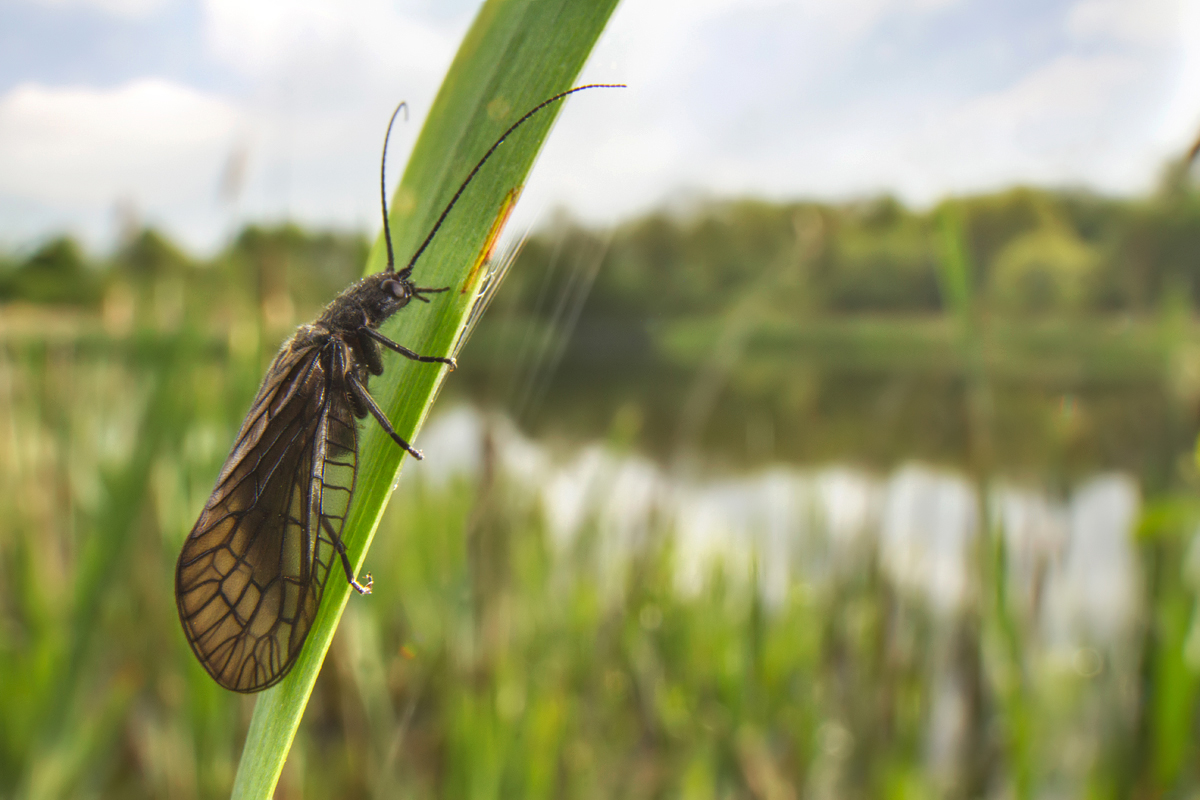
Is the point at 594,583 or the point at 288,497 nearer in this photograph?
the point at 288,497

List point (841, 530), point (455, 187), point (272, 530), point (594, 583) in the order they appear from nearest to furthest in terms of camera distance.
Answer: point (455, 187) < point (272, 530) < point (594, 583) < point (841, 530)

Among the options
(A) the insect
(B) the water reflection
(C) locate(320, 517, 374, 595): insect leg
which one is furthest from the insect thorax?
(B) the water reflection

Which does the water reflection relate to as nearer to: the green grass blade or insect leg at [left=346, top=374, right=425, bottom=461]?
insect leg at [left=346, top=374, right=425, bottom=461]

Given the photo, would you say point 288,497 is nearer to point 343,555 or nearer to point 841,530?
point 343,555

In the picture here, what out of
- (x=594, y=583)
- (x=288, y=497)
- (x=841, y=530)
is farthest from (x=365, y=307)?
(x=841, y=530)

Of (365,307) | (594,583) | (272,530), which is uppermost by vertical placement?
(365,307)

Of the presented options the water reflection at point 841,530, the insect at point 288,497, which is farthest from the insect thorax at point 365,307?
the water reflection at point 841,530

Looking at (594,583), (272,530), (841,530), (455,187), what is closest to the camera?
(455,187)
